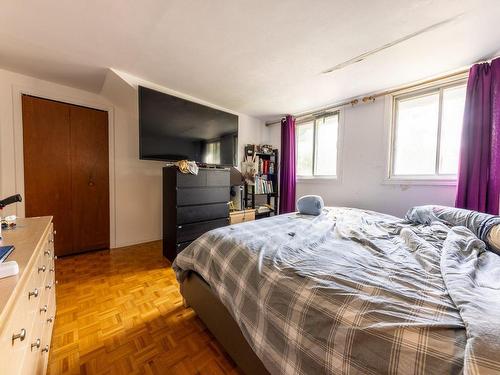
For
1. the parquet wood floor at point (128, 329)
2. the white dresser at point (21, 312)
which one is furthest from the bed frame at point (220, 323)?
the white dresser at point (21, 312)

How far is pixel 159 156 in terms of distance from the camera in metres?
2.58

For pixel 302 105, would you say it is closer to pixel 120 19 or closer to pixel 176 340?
pixel 120 19

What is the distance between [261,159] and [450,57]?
2.61 metres

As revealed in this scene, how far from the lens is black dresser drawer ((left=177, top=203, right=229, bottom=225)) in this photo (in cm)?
243

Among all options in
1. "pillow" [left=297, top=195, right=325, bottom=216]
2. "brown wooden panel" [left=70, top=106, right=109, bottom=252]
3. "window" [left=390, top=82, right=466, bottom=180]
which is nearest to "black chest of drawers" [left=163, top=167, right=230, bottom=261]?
"brown wooden panel" [left=70, top=106, right=109, bottom=252]

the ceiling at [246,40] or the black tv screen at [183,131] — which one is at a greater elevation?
the ceiling at [246,40]

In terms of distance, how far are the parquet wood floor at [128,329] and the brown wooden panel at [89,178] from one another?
65 cm

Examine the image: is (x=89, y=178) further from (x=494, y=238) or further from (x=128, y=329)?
(x=494, y=238)

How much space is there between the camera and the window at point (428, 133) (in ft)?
7.45

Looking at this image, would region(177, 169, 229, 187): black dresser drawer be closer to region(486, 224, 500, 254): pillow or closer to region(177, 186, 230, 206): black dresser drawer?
region(177, 186, 230, 206): black dresser drawer

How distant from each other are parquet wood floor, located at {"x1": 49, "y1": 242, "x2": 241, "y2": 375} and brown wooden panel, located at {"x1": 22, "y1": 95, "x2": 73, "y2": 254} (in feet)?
2.52

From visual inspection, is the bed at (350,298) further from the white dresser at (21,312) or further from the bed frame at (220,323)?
the white dresser at (21,312)

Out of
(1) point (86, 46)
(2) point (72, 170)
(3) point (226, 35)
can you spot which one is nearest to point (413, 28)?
(3) point (226, 35)

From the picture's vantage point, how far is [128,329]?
1380 mm
